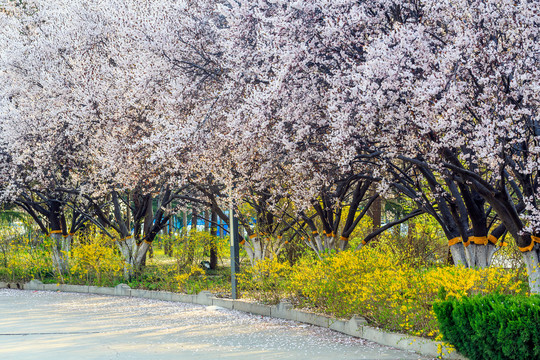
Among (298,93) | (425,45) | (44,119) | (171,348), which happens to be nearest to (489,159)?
(425,45)

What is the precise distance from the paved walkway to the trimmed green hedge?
94 centimetres

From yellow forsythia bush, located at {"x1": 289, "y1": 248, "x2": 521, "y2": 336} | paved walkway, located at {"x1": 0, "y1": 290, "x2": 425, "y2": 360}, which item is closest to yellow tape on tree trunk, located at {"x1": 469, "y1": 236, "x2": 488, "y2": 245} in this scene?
yellow forsythia bush, located at {"x1": 289, "y1": 248, "x2": 521, "y2": 336}

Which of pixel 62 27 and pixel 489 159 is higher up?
pixel 62 27

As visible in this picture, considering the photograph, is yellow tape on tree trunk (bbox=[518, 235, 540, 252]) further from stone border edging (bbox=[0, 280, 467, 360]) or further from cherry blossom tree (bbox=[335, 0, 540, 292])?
stone border edging (bbox=[0, 280, 467, 360])

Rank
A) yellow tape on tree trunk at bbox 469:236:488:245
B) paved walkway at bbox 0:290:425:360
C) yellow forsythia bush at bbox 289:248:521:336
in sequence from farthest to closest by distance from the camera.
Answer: yellow tape on tree trunk at bbox 469:236:488:245, paved walkway at bbox 0:290:425:360, yellow forsythia bush at bbox 289:248:521:336

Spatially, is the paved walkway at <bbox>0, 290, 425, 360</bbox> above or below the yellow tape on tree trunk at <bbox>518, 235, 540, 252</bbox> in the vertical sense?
below

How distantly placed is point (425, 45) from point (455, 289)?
3.22 metres

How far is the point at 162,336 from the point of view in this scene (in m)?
9.97

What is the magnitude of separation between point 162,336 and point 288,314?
271 cm

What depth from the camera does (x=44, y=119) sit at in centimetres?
1747

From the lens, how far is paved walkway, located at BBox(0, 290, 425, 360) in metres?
8.31

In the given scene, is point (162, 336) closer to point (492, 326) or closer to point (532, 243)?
point (492, 326)

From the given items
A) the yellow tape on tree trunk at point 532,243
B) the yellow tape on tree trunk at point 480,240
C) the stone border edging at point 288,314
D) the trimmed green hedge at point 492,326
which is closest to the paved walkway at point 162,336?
the stone border edging at point 288,314

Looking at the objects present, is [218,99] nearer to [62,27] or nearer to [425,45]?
[425,45]
